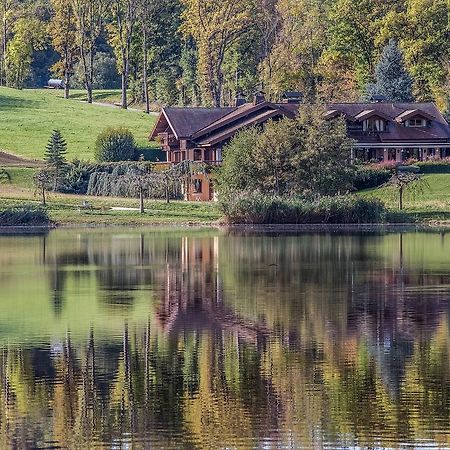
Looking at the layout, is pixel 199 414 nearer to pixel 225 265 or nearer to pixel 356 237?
pixel 225 265

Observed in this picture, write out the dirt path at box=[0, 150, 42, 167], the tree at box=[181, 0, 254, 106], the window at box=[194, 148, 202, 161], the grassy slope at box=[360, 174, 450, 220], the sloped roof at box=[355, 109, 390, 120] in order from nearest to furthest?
1. the grassy slope at box=[360, 174, 450, 220]
2. the dirt path at box=[0, 150, 42, 167]
3. the window at box=[194, 148, 202, 161]
4. the sloped roof at box=[355, 109, 390, 120]
5. the tree at box=[181, 0, 254, 106]

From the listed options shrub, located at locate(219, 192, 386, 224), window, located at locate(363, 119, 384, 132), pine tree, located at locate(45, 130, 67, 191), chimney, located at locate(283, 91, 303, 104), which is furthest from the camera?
chimney, located at locate(283, 91, 303, 104)

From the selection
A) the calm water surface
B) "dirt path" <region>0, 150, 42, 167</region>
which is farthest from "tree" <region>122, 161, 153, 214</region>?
the calm water surface

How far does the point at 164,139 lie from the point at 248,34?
32995 millimetres

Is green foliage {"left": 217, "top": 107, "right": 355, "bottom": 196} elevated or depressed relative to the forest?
depressed

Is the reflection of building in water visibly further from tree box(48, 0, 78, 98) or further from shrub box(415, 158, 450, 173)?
tree box(48, 0, 78, 98)

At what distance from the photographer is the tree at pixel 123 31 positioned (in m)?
130

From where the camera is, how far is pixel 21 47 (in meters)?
143

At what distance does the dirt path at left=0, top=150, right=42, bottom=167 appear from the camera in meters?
102

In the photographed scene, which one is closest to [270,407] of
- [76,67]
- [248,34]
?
[248,34]

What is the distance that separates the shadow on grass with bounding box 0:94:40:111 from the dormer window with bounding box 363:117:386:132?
3912 centimetres

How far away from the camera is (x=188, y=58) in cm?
14100

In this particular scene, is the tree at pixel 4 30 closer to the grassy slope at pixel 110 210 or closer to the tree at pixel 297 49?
the tree at pixel 297 49

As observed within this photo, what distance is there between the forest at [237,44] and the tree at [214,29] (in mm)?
97
